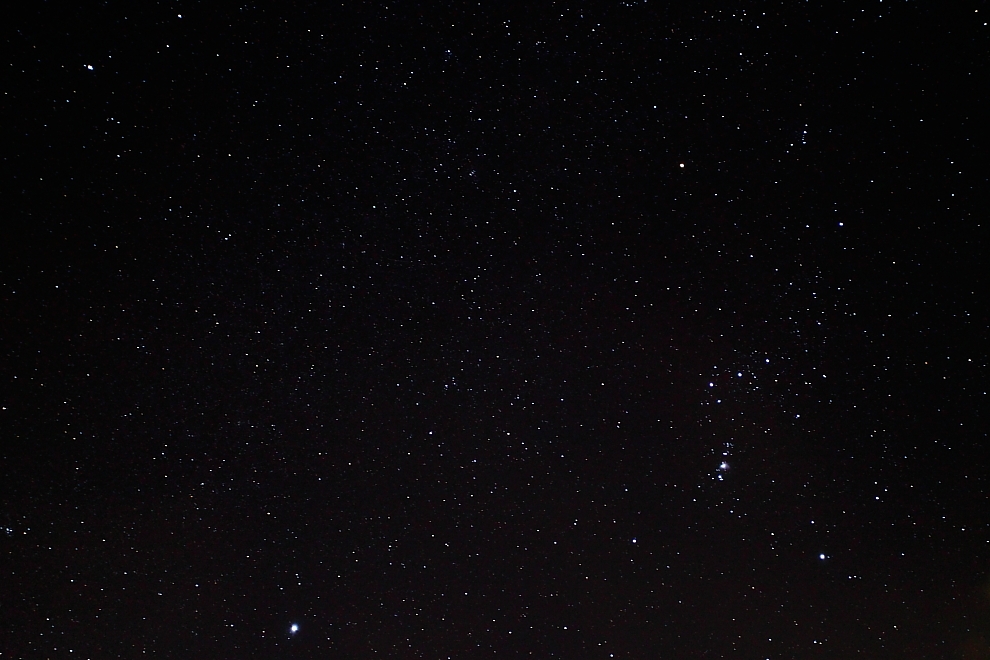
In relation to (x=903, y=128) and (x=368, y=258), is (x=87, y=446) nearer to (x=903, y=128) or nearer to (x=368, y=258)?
(x=368, y=258)

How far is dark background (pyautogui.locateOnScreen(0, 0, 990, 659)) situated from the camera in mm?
649

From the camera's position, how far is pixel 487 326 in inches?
27.9

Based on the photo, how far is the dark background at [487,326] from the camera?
65 cm

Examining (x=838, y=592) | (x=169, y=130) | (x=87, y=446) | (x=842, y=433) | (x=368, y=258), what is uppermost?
(x=169, y=130)

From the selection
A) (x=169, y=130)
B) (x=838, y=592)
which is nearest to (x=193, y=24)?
(x=169, y=130)

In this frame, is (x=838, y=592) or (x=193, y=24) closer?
(x=193, y=24)

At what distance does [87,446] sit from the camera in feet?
2.26

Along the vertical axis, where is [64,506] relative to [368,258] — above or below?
below

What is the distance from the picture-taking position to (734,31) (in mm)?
656

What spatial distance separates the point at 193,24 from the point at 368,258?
0.99ft

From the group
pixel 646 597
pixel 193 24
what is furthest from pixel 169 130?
pixel 646 597

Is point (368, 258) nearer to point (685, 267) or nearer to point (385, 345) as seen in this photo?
point (385, 345)

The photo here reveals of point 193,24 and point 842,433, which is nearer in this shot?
point 193,24

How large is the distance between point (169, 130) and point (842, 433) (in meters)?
0.88
